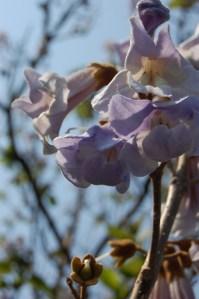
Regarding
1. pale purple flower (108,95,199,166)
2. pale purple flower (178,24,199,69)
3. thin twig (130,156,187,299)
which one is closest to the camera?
pale purple flower (108,95,199,166)

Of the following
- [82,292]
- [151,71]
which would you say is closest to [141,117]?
[151,71]

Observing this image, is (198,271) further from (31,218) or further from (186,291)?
(31,218)

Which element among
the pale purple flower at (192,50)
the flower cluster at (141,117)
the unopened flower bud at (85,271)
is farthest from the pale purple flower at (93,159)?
the pale purple flower at (192,50)

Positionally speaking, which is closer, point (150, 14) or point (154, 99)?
point (154, 99)

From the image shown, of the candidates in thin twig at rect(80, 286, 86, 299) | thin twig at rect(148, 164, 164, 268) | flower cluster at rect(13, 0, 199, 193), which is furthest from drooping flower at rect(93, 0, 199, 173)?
thin twig at rect(80, 286, 86, 299)

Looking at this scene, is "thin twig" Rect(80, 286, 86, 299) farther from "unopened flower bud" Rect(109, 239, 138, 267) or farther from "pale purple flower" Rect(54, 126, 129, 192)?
"unopened flower bud" Rect(109, 239, 138, 267)

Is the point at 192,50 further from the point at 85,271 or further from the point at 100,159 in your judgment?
the point at 85,271
